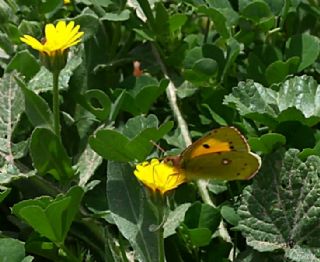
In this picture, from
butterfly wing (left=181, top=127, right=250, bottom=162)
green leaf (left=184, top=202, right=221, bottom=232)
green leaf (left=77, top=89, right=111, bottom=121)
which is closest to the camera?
butterfly wing (left=181, top=127, right=250, bottom=162)

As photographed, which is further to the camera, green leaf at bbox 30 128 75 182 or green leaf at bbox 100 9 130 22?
green leaf at bbox 100 9 130 22

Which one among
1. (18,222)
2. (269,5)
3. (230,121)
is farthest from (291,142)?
(18,222)

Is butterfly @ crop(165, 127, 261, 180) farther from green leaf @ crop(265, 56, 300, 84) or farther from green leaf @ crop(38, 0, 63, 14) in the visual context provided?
green leaf @ crop(38, 0, 63, 14)

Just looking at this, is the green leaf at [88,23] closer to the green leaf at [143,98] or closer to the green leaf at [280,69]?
the green leaf at [143,98]

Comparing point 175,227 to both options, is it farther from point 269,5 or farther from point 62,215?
point 269,5

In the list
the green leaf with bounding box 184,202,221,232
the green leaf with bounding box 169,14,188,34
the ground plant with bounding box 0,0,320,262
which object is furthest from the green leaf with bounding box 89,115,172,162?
the green leaf with bounding box 169,14,188,34

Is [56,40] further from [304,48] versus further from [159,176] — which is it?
[304,48]
